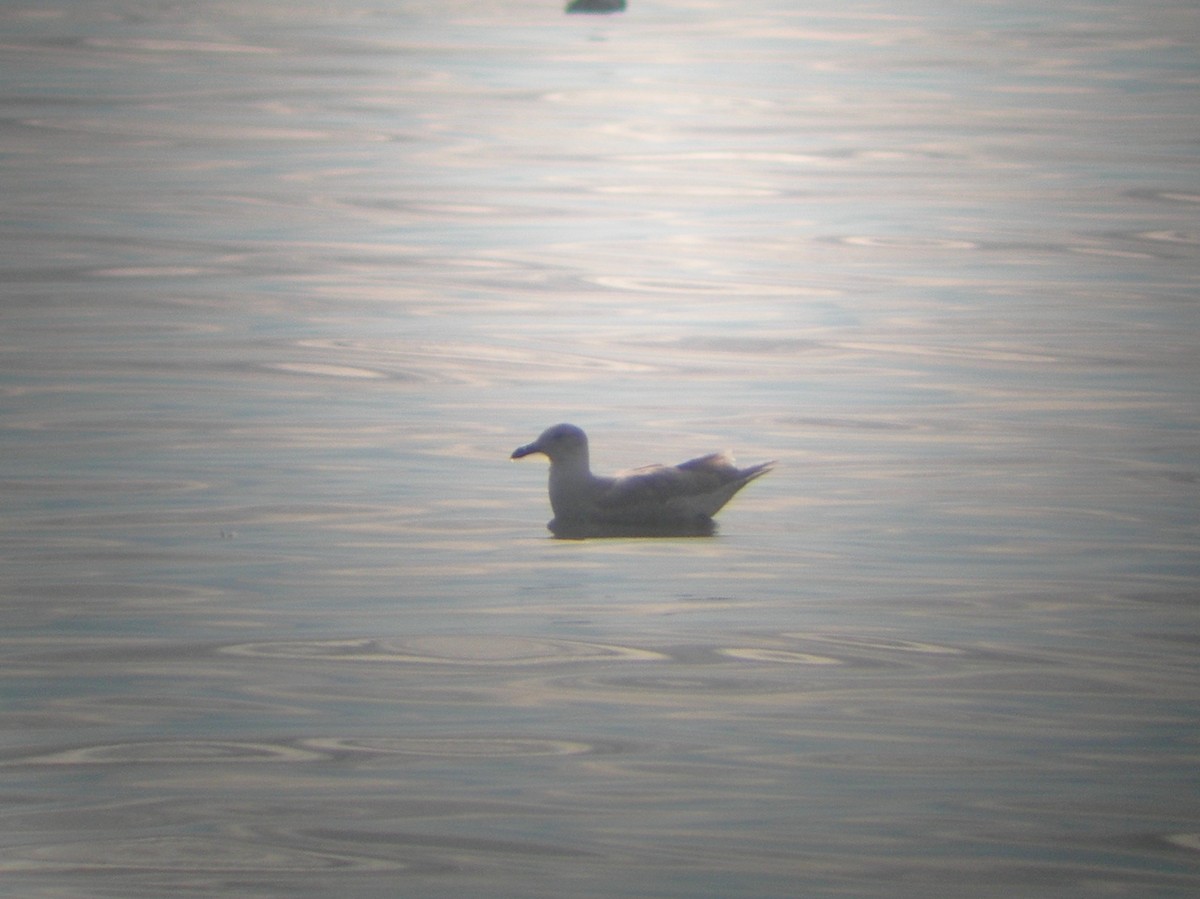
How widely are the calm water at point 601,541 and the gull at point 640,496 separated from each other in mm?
207

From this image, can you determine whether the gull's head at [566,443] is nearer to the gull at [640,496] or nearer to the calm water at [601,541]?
the gull at [640,496]

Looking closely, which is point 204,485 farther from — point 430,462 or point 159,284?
point 159,284

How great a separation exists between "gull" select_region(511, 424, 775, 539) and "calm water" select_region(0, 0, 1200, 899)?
207mm

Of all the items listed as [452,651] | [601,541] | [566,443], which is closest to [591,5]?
[566,443]

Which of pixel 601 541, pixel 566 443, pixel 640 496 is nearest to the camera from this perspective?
pixel 601 541

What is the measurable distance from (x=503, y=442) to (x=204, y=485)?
1683 millimetres

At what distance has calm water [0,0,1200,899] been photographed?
18.5ft

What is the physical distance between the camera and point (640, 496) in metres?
8.95

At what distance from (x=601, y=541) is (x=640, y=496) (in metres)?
0.33

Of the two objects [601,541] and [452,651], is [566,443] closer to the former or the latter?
[601,541]

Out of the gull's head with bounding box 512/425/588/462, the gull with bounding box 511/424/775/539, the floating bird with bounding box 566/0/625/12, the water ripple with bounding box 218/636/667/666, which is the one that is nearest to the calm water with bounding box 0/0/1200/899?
the water ripple with bounding box 218/636/667/666

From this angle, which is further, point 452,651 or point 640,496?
point 640,496

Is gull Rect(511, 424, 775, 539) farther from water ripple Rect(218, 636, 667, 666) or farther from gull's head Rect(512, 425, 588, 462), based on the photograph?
water ripple Rect(218, 636, 667, 666)

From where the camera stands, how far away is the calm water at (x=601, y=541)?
5.63 m
